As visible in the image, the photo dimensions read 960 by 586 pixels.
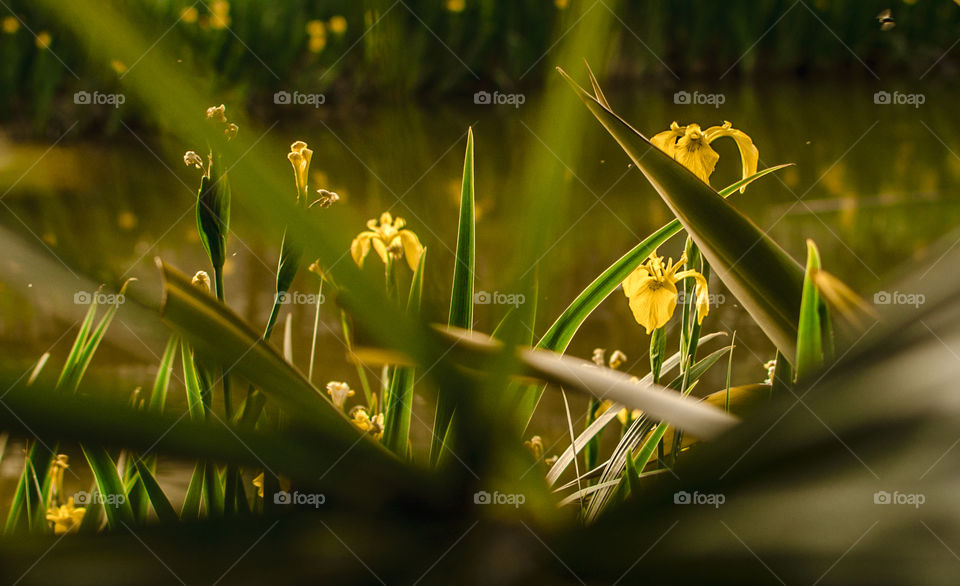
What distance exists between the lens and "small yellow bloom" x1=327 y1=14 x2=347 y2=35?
186cm

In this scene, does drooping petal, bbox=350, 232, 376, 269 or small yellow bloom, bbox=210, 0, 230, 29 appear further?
small yellow bloom, bbox=210, 0, 230, 29

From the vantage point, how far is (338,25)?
189 centimetres

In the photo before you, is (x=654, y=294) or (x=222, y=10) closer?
(x=654, y=294)

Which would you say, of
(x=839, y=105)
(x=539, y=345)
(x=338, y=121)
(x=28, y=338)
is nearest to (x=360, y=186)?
(x=28, y=338)

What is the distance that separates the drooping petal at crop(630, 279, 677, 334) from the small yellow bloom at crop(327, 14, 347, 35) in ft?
5.22

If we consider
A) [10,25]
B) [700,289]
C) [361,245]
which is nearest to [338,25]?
[10,25]

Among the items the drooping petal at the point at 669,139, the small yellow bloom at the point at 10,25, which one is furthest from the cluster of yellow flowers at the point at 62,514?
the small yellow bloom at the point at 10,25

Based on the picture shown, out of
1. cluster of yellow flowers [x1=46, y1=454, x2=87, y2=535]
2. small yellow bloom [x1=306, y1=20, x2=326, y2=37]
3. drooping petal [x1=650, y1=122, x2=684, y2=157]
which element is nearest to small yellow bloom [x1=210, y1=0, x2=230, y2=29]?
small yellow bloom [x1=306, y1=20, x2=326, y2=37]

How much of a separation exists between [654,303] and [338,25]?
5.50 feet

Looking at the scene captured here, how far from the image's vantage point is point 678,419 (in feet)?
0.80

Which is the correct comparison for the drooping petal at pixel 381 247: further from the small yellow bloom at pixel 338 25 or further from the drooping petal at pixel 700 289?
the small yellow bloom at pixel 338 25

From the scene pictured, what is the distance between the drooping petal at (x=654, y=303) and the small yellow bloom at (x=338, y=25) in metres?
1.59

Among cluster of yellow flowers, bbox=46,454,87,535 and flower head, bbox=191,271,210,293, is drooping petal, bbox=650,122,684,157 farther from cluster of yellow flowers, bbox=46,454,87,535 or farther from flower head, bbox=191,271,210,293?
cluster of yellow flowers, bbox=46,454,87,535

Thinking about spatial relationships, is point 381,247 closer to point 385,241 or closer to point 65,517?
point 385,241
